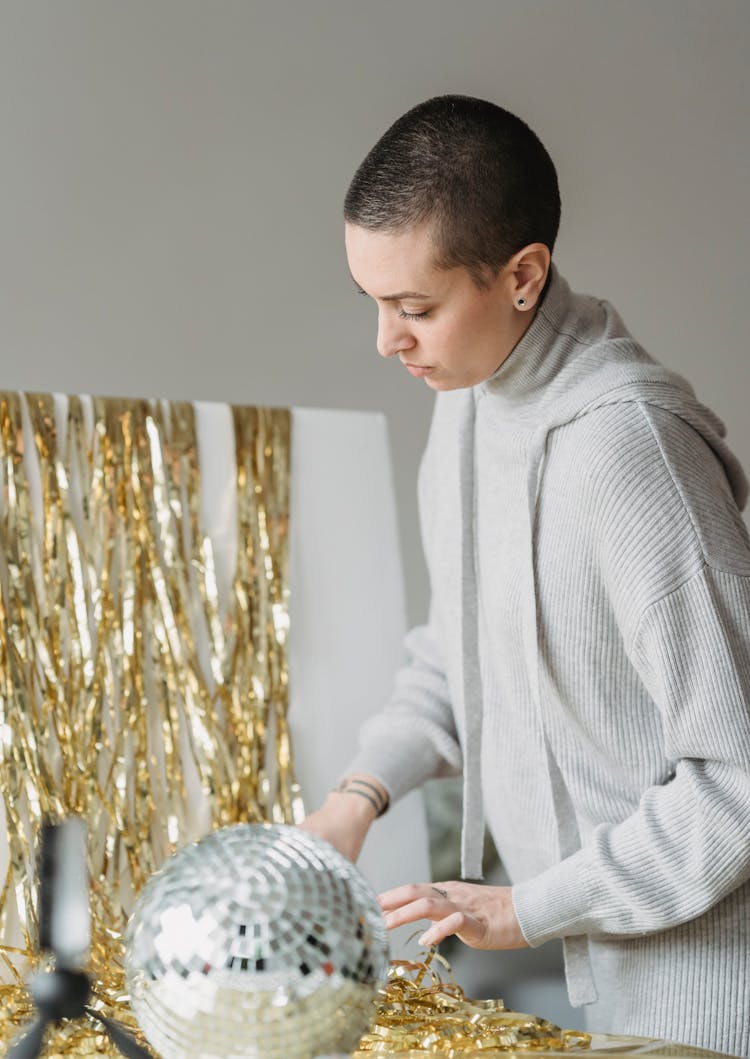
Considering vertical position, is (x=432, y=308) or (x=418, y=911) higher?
(x=432, y=308)

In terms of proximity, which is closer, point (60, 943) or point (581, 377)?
point (60, 943)

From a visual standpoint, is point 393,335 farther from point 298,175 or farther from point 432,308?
point 298,175

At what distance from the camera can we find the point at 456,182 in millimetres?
1025

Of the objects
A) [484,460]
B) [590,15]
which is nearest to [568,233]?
[590,15]

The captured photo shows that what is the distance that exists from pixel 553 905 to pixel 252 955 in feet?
1.55

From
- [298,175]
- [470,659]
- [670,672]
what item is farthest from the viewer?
[298,175]

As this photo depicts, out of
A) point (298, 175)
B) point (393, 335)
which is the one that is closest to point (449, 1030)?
point (393, 335)

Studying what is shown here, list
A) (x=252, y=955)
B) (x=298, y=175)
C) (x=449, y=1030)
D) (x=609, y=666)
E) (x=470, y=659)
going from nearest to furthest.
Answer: (x=252, y=955) → (x=449, y=1030) → (x=609, y=666) → (x=470, y=659) → (x=298, y=175)

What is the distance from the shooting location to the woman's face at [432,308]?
1034 millimetres

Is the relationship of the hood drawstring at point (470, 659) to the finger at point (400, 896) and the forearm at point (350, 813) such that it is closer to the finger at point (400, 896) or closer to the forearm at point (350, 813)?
the forearm at point (350, 813)

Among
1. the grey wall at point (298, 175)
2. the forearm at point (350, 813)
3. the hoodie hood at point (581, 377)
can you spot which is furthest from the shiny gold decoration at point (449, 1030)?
the grey wall at point (298, 175)

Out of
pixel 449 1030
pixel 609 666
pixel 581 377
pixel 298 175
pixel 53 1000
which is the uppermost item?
pixel 298 175

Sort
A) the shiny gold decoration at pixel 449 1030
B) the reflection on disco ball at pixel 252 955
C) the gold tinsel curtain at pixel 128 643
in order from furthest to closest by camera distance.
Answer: the gold tinsel curtain at pixel 128 643, the shiny gold decoration at pixel 449 1030, the reflection on disco ball at pixel 252 955

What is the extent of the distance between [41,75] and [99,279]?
0.35 metres
